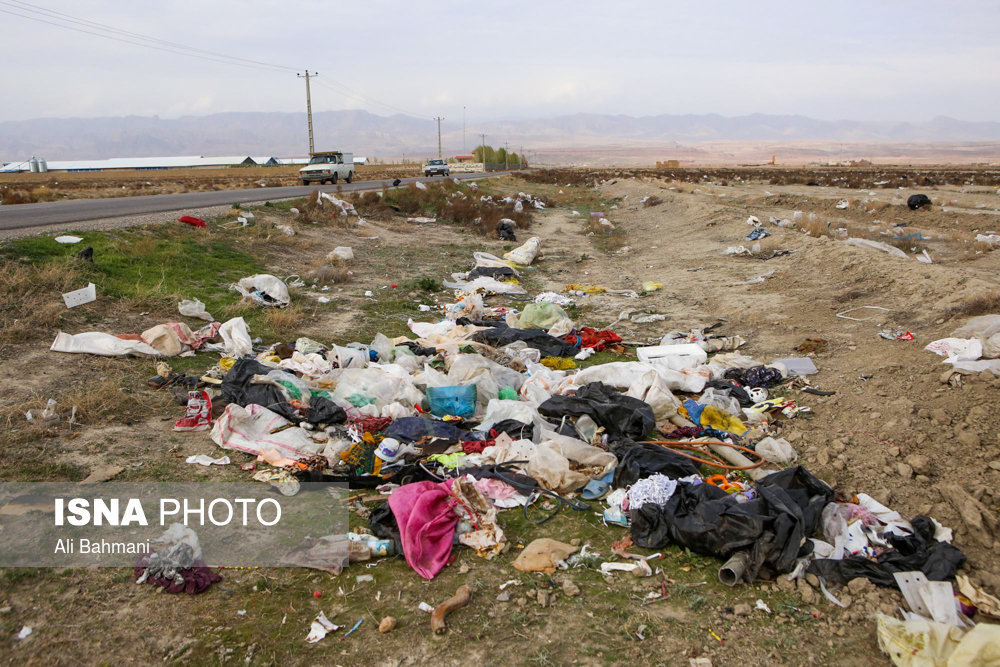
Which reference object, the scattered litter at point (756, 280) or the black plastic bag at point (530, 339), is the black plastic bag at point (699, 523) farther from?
the scattered litter at point (756, 280)

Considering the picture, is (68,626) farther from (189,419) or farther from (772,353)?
(772,353)

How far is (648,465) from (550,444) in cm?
75

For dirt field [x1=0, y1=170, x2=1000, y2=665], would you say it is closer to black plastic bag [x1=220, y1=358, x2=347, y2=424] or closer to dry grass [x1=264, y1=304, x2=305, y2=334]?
dry grass [x1=264, y1=304, x2=305, y2=334]

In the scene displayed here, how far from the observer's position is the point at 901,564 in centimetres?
330

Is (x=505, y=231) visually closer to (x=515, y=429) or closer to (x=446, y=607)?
(x=515, y=429)

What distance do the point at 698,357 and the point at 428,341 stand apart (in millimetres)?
3316

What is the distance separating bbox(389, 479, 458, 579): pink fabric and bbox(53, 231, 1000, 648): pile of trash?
0.01 meters

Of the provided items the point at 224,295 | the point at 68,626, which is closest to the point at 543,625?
the point at 68,626

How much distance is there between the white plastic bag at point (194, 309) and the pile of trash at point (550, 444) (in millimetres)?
560

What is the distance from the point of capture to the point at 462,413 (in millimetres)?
5348

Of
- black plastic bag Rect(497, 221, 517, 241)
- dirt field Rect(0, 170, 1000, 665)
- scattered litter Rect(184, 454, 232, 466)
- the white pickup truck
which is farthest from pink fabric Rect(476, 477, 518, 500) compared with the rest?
the white pickup truck

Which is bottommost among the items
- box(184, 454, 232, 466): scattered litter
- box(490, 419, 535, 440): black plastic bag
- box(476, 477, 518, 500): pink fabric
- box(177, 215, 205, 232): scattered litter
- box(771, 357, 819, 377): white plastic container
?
box(476, 477, 518, 500): pink fabric

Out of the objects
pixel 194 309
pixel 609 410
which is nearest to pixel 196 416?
pixel 194 309

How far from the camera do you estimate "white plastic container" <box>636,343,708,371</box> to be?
21.8ft
